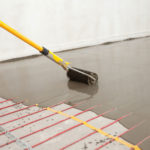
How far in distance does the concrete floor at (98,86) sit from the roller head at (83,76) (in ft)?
0.17

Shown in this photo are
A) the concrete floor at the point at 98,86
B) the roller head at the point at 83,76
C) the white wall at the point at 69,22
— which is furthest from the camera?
the white wall at the point at 69,22

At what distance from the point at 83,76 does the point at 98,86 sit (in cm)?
16

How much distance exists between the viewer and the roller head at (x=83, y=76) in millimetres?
2027

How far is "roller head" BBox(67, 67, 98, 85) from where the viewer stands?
2027 mm

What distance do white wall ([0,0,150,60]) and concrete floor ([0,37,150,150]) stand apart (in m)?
0.59

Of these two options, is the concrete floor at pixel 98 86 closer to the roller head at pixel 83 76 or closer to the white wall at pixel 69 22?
the roller head at pixel 83 76

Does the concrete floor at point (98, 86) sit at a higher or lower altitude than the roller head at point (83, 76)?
lower

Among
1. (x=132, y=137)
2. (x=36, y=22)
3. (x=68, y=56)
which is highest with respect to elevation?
(x=36, y=22)

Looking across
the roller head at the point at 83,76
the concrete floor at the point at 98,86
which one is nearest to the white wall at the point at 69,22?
the concrete floor at the point at 98,86

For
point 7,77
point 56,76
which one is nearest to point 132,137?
point 56,76

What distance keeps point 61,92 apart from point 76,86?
18cm

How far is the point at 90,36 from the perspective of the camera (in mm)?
4312

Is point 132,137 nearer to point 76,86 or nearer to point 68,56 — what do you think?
point 76,86

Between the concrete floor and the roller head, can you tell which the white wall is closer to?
the concrete floor
